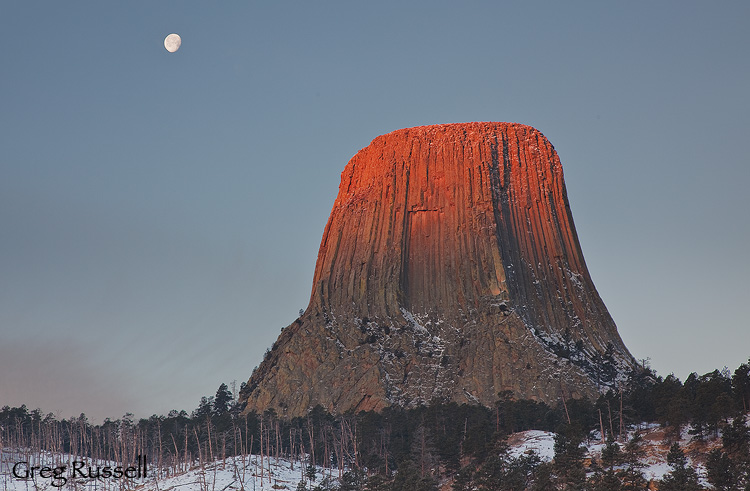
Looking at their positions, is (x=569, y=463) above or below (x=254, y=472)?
below

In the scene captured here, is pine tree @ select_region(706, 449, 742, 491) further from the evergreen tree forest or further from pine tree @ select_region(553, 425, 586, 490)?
pine tree @ select_region(553, 425, 586, 490)

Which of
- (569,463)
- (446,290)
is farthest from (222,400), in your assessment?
(569,463)

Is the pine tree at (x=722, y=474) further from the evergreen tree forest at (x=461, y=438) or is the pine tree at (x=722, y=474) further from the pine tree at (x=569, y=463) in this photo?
the pine tree at (x=569, y=463)

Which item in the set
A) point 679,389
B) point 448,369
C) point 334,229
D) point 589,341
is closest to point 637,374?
point 589,341

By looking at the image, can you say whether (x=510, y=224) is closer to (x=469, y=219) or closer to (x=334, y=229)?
(x=469, y=219)

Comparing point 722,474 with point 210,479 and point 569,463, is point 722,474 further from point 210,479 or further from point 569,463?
point 210,479

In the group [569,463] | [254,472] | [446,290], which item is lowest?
[569,463]
